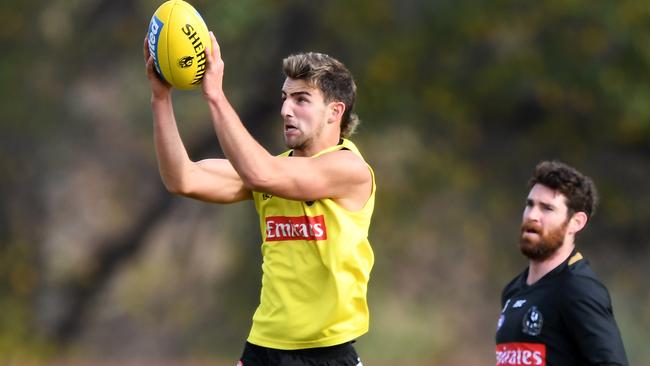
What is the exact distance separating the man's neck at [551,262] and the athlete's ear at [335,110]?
48.9 inches

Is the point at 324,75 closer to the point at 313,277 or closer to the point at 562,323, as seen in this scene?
the point at 313,277

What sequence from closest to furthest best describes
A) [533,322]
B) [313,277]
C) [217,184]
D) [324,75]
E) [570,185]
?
[313,277]
[324,75]
[217,184]
[533,322]
[570,185]

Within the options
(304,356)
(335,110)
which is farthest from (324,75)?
(304,356)

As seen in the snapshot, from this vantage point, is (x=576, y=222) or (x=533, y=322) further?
(x=576, y=222)

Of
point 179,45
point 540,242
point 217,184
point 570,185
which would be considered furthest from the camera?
point 570,185

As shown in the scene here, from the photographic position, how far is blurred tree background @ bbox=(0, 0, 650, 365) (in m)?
16.5

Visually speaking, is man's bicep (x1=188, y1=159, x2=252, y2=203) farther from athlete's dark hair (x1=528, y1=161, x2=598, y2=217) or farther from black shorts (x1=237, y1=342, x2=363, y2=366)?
athlete's dark hair (x1=528, y1=161, x2=598, y2=217)

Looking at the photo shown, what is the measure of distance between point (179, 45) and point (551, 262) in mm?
2069

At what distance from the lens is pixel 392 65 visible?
1697 centimetres

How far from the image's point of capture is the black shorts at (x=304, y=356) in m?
5.33

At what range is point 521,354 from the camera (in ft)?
19.0

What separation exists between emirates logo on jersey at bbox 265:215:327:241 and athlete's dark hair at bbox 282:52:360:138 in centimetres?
53

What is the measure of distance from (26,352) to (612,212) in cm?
839

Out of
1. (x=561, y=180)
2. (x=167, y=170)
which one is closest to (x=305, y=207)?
(x=167, y=170)
